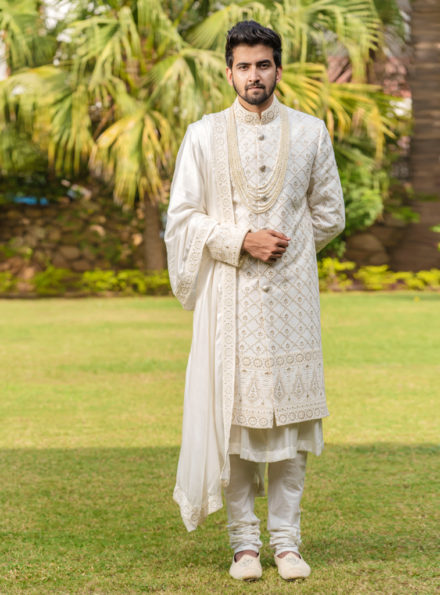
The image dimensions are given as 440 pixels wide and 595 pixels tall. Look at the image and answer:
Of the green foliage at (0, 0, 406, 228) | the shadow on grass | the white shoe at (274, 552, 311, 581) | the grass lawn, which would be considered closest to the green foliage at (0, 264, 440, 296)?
the green foliage at (0, 0, 406, 228)

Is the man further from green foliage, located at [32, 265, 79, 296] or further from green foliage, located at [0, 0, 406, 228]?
green foliage, located at [32, 265, 79, 296]

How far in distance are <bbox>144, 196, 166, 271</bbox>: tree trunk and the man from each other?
12.2 m

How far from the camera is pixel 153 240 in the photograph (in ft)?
51.3

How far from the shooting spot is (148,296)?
49.9ft

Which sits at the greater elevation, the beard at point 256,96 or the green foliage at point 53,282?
the beard at point 256,96

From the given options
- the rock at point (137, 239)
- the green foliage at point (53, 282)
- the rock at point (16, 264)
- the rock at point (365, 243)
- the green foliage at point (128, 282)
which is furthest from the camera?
the rock at point (365, 243)

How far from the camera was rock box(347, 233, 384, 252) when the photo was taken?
16.6 metres

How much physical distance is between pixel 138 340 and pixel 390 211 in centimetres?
819

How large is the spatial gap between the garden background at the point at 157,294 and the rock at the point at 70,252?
0.16 ft

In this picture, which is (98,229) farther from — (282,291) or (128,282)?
(282,291)

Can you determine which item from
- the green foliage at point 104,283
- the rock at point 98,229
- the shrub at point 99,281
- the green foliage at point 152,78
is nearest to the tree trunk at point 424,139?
the green foliage at point 152,78

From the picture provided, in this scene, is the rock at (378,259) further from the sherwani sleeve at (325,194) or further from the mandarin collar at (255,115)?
the mandarin collar at (255,115)

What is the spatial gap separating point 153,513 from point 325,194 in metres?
1.55

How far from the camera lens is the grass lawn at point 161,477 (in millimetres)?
3119
